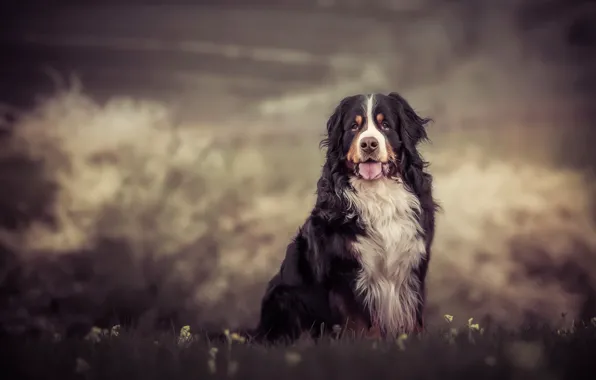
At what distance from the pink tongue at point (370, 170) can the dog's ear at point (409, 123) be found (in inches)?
14.6

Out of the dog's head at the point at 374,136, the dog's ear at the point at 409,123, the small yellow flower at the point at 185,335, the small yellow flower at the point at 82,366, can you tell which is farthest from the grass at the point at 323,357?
the dog's ear at the point at 409,123

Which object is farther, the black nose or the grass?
the black nose

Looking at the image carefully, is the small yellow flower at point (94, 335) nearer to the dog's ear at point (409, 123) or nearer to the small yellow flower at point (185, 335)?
the small yellow flower at point (185, 335)

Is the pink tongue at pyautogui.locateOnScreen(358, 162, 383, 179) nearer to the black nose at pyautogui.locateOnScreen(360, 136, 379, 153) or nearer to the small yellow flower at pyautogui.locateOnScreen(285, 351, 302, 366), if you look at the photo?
the black nose at pyautogui.locateOnScreen(360, 136, 379, 153)

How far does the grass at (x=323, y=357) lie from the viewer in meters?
3.69

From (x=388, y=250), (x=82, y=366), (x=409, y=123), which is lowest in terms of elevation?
(x=82, y=366)

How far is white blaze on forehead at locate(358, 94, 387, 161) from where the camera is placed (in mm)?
5512

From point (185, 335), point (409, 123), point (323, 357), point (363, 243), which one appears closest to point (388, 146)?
point (409, 123)

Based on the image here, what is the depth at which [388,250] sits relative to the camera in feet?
18.1

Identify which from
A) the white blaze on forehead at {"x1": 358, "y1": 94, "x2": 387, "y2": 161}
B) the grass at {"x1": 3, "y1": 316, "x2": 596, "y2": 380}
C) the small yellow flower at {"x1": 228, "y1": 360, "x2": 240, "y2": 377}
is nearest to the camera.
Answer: the grass at {"x1": 3, "y1": 316, "x2": 596, "y2": 380}

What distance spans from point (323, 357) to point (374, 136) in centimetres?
217

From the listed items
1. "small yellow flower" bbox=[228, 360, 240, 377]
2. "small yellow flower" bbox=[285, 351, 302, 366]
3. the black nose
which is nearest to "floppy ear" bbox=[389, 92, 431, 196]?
the black nose

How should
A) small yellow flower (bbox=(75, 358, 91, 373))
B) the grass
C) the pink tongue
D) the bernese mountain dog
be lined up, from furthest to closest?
the pink tongue, the bernese mountain dog, small yellow flower (bbox=(75, 358, 91, 373)), the grass

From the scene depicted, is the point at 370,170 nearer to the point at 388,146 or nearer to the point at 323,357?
the point at 388,146
